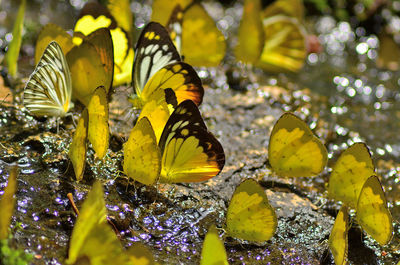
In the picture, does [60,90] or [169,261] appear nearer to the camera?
[169,261]

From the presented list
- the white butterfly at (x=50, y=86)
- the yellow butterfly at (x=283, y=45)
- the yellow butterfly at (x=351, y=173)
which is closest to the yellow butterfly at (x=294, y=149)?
the yellow butterfly at (x=351, y=173)

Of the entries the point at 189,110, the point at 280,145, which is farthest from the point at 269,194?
the point at 189,110

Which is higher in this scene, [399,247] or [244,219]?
[244,219]

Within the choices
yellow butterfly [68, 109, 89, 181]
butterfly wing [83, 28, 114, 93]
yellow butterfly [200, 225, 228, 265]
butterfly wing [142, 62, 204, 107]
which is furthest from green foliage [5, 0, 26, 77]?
yellow butterfly [200, 225, 228, 265]

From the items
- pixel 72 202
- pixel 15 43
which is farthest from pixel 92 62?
pixel 72 202

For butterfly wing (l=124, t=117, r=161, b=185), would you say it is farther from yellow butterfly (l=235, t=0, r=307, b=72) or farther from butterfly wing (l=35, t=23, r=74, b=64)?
yellow butterfly (l=235, t=0, r=307, b=72)

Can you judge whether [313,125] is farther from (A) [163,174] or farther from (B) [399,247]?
(A) [163,174]

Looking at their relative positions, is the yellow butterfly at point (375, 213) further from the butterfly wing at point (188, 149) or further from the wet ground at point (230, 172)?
the butterfly wing at point (188, 149)
